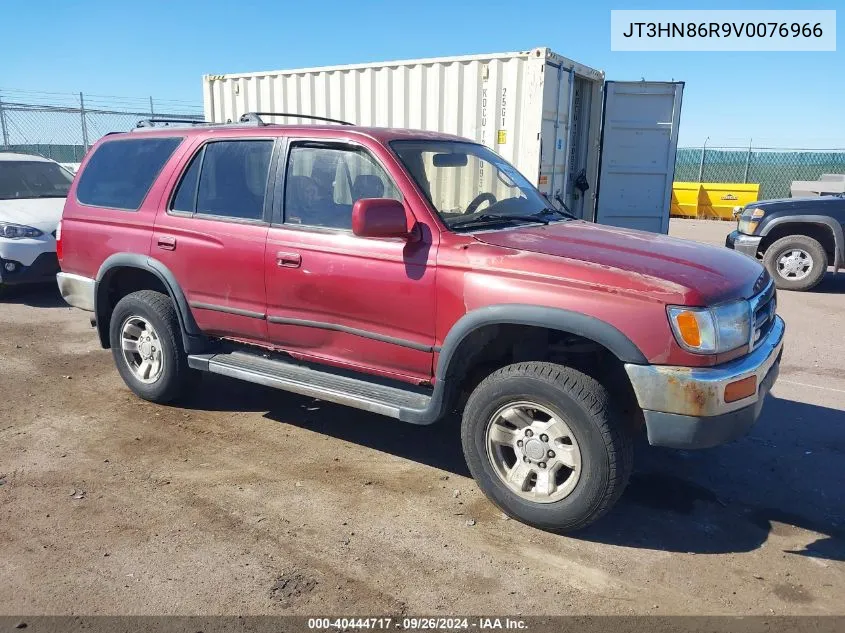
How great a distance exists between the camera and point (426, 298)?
12.0ft

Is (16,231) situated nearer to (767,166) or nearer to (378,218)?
(378,218)

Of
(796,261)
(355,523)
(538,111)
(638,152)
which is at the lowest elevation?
(355,523)

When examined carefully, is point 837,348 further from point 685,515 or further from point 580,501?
point 580,501

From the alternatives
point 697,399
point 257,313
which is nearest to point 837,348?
point 697,399

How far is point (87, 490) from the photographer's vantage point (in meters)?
3.85

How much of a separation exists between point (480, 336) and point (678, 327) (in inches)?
38.6

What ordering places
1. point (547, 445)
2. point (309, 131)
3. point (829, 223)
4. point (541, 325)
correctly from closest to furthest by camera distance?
point (541, 325), point (547, 445), point (309, 131), point (829, 223)

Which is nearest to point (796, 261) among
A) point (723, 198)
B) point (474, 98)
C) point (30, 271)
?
point (474, 98)

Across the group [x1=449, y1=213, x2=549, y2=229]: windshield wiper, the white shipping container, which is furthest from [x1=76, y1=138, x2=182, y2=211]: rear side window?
the white shipping container

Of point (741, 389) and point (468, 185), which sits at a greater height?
point (468, 185)

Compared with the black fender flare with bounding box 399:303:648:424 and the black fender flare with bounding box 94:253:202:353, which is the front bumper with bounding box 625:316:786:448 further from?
the black fender flare with bounding box 94:253:202:353

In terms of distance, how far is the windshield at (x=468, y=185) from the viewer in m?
3.96

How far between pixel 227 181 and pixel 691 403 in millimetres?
3140

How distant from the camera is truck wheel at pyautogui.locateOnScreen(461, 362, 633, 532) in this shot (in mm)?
3221
